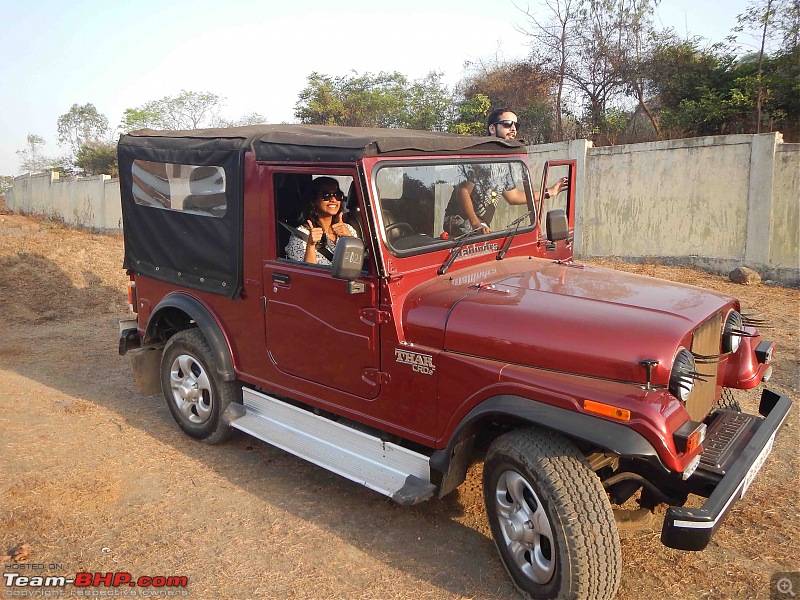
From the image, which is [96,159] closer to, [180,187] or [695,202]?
[695,202]

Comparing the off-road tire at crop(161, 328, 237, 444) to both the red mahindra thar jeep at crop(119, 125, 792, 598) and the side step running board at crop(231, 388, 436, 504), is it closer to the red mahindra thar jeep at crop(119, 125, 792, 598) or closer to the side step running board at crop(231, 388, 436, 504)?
the red mahindra thar jeep at crop(119, 125, 792, 598)

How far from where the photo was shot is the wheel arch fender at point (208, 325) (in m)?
4.50

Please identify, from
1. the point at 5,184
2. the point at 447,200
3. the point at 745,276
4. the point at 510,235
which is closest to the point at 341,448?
the point at 447,200

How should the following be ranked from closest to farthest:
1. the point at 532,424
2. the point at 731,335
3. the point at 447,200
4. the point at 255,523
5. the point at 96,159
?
the point at 532,424
the point at 731,335
the point at 255,523
the point at 447,200
the point at 96,159

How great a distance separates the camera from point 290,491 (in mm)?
4141

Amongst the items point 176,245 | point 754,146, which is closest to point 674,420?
point 176,245

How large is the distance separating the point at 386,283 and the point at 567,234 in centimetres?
175

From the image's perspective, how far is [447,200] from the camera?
3.92m

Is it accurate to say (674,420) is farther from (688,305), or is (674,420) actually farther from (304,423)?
(304,423)

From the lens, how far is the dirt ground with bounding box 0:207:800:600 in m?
3.20

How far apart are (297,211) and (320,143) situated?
61 centimetres

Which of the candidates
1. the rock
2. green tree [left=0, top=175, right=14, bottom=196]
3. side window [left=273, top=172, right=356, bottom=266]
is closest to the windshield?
side window [left=273, top=172, right=356, bottom=266]

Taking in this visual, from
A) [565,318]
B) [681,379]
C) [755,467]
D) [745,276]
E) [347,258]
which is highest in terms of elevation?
[347,258]

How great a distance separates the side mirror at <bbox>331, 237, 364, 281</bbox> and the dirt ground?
1.49 metres
